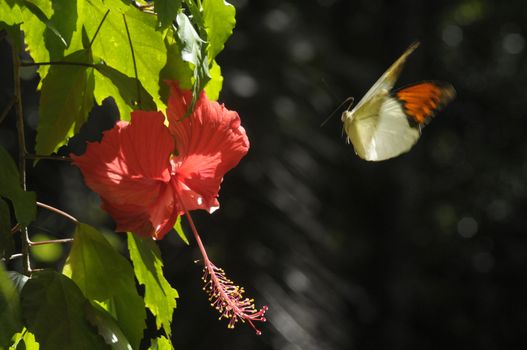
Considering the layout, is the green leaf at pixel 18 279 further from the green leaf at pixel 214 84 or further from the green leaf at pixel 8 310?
the green leaf at pixel 214 84

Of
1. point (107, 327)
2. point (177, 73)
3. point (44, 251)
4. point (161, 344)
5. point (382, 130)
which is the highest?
point (177, 73)

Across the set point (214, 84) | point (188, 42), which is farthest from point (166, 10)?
point (214, 84)

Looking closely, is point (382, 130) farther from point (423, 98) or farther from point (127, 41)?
point (127, 41)

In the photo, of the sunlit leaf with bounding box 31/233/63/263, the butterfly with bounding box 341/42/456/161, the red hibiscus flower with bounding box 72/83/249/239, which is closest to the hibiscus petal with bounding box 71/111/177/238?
the red hibiscus flower with bounding box 72/83/249/239

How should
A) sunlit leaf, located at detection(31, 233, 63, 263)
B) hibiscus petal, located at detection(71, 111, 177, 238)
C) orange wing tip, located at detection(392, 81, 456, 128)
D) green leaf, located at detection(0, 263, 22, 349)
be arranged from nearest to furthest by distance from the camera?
green leaf, located at detection(0, 263, 22, 349) → hibiscus petal, located at detection(71, 111, 177, 238) → orange wing tip, located at detection(392, 81, 456, 128) → sunlit leaf, located at detection(31, 233, 63, 263)

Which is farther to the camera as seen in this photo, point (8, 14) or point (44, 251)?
point (44, 251)

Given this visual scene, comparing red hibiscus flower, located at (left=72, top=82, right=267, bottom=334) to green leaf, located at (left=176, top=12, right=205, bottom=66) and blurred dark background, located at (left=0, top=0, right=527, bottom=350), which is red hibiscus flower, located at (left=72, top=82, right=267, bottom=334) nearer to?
green leaf, located at (left=176, top=12, right=205, bottom=66)

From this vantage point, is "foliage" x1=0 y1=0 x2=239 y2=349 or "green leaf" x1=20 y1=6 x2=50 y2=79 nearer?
"foliage" x1=0 y1=0 x2=239 y2=349
